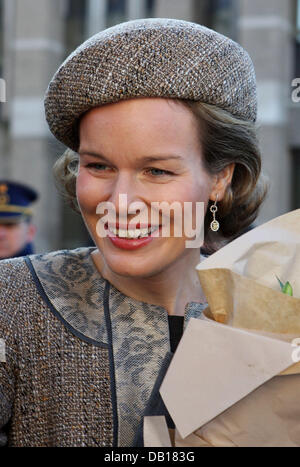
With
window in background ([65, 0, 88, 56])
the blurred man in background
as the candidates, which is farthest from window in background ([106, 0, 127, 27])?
the blurred man in background

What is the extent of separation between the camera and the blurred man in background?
5.07 m

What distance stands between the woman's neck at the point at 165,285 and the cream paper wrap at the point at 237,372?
1.45ft

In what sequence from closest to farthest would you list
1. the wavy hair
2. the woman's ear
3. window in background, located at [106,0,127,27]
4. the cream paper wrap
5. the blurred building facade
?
the cream paper wrap < the wavy hair < the woman's ear < the blurred building facade < window in background, located at [106,0,127,27]

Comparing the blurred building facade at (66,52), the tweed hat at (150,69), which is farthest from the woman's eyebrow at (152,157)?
the blurred building facade at (66,52)

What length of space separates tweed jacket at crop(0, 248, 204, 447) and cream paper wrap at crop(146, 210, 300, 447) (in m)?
0.29

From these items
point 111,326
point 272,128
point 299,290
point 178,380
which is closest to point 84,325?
point 111,326

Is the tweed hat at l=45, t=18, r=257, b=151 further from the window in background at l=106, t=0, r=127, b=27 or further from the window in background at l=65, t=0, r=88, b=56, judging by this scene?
the window in background at l=65, t=0, r=88, b=56

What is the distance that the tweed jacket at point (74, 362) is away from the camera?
1.69 meters

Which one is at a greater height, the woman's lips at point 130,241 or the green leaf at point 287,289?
the green leaf at point 287,289

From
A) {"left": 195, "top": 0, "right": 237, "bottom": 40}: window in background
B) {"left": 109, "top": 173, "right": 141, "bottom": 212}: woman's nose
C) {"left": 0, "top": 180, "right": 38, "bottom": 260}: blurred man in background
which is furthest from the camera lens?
{"left": 195, "top": 0, "right": 237, "bottom": 40}: window in background

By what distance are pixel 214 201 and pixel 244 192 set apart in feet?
0.42

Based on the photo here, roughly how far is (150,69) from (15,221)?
149 inches

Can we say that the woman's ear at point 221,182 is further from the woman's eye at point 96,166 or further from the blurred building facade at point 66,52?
the blurred building facade at point 66,52
